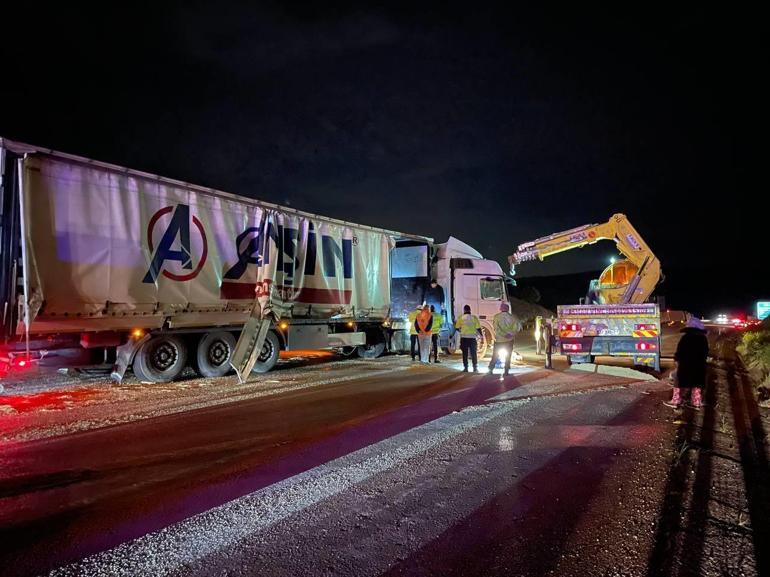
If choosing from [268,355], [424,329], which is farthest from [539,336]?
[268,355]

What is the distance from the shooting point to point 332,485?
419cm

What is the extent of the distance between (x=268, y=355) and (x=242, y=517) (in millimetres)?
7976

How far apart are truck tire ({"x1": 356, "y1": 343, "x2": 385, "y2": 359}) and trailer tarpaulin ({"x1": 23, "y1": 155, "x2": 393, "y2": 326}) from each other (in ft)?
7.41

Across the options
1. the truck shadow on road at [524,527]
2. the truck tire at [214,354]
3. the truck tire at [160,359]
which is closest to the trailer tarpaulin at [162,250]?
the truck tire at [214,354]

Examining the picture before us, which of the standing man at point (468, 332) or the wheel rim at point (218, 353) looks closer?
the wheel rim at point (218, 353)

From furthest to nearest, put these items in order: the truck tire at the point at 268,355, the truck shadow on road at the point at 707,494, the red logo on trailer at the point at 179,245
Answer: the truck tire at the point at 268,355
the red logo on trailer at the point at 179,245
the truck shadow on road at the point at 707,494

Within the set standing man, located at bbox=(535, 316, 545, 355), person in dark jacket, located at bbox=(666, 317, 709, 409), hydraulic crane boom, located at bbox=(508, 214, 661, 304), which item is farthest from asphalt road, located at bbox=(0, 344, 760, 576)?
standing man, located at bbox=(535, 316, 545, 355)

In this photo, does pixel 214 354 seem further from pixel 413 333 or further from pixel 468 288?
pixel 468 288

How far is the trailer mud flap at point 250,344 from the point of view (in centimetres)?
1030

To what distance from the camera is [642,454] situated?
16.6ft

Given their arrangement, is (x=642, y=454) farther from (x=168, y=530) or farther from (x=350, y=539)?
(x=168, y=530)

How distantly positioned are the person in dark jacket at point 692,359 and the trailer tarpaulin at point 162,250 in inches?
297

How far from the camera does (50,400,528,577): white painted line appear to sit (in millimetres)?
2934

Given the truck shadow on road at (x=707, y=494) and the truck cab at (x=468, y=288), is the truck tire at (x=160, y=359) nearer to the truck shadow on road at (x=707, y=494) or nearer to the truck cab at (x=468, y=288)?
the truck cab at (x=468, y=288)
